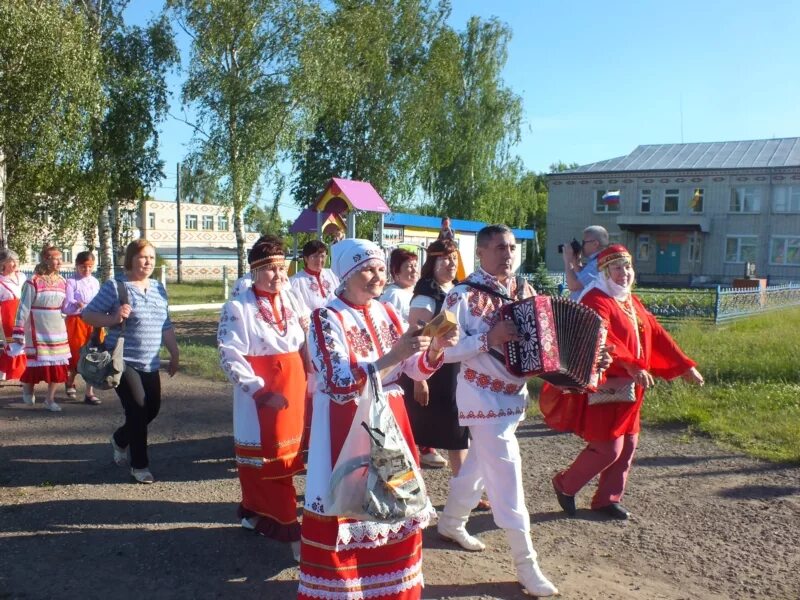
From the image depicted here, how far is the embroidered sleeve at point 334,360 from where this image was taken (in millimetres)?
3072

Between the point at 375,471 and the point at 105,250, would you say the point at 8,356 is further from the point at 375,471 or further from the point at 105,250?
the point at 105,250

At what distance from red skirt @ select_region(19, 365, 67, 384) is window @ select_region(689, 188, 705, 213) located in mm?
39418

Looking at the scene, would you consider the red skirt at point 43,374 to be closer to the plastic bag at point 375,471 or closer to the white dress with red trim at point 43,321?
the white dress with red trim at point 43,321

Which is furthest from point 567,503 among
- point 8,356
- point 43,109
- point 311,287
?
point 43,109

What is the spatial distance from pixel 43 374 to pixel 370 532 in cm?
687

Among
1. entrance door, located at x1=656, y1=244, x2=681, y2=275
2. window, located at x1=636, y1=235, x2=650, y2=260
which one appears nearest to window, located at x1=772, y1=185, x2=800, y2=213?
entrance door, located at x1=656, y1=244, x2=681, y2=275

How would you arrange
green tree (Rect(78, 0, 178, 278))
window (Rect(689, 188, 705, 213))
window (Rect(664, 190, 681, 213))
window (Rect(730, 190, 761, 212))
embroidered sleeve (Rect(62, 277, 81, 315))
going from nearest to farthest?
embroidered sleeve (Rect(62, 277, 81, 315)) < green tree (Rect(78, 0, 178, 278)) < window (Rect(730, 190, 761, 212)) < window (Rect(689, 188, 705, 213)) < window (Rect(664, 190, 681, 213))

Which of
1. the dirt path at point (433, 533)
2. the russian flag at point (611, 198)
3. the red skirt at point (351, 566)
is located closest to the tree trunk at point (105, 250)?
the dirt path at point (433, 533)

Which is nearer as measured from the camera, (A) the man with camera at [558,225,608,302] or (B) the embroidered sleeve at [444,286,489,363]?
(B) the embroidered sleeve at [444,286,489,363]

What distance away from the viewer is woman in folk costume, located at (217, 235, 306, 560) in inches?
170

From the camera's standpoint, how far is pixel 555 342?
3758 millimetres

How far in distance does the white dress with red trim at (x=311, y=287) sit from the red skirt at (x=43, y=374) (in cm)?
371

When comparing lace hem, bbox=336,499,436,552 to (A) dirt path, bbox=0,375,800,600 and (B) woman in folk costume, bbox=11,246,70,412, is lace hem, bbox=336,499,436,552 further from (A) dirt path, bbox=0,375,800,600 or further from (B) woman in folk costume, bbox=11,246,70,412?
(B) woman in folk costume, bbox=11,246,70,412

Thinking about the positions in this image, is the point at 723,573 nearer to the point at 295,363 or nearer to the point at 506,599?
the point at 506,599
